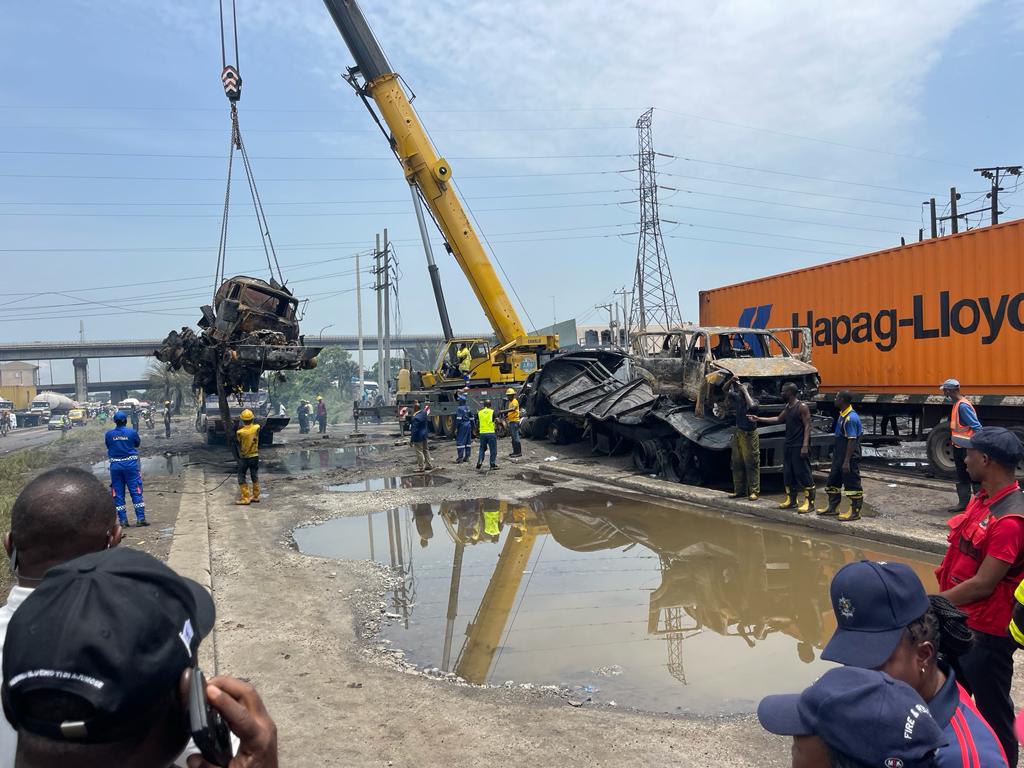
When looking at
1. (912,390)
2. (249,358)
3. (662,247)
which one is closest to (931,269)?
(912,390)

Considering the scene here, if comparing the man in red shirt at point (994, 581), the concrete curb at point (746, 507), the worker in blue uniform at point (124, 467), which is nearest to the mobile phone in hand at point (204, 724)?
the man in red shirt at point (994, 581)

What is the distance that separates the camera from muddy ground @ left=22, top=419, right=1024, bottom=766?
3799 mm

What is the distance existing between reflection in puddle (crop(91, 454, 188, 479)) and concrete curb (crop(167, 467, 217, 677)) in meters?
4.03

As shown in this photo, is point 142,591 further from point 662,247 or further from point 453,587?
point 662,247

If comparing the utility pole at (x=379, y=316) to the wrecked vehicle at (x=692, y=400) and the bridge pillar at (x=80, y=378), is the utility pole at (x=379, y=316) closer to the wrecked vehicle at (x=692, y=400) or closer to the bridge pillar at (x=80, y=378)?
the wrecked vehicle at (x=692, y=400)

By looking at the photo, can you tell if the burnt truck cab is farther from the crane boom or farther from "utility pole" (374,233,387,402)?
"utility pole" (374,233,387,402)

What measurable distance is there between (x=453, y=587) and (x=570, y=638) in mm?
1683

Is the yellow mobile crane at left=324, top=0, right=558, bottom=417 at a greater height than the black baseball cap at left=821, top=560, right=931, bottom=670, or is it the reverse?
the yellow mobile crane at left=324, top=0, right=558, bottom=417

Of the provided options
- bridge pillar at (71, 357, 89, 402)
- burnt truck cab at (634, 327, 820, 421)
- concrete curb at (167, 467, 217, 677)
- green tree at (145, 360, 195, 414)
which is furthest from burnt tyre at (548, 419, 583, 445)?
bridge pillar at (71, 357, 89, 402)

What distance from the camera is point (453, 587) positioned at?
690 cm

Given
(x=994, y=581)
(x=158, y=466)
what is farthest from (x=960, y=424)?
(x=158, y=466)

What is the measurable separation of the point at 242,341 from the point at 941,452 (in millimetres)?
12632

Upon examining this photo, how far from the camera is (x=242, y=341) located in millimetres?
14883

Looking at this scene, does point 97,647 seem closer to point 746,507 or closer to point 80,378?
point 746,507
